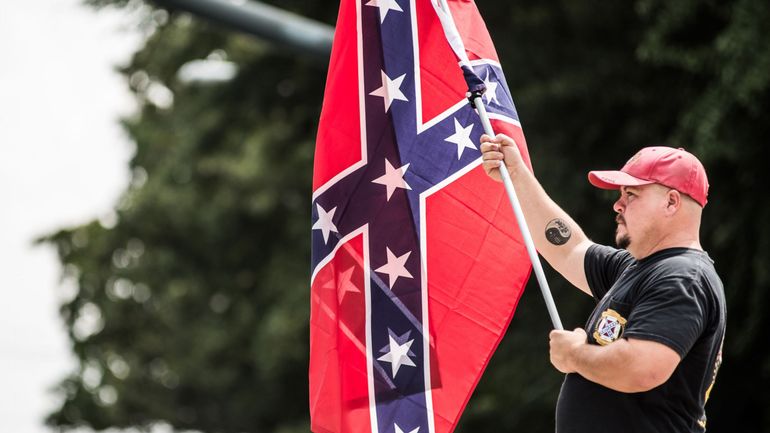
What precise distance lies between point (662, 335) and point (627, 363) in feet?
0.37

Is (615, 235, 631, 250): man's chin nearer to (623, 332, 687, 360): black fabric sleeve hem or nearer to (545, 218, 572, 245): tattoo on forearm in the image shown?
(623, 332, 687, 360): black fabric sleeve hem

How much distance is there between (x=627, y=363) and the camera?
305 centimetres

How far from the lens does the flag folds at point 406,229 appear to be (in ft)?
14.2

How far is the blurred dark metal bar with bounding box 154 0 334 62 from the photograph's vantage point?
6.93 m

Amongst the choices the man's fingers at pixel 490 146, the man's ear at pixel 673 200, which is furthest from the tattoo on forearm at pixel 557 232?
the man's ear at pixel 673 200

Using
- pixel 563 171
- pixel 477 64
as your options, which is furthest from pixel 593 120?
pixel 477 64

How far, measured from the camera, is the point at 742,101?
7855mm

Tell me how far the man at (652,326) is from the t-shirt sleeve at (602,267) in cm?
33

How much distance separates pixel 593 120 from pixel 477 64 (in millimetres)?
5275

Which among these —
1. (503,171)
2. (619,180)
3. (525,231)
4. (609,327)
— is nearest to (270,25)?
(503,171)

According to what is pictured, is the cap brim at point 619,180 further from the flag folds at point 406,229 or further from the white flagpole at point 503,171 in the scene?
the flag folds at point 406,229

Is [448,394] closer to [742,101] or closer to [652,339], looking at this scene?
[652,339]

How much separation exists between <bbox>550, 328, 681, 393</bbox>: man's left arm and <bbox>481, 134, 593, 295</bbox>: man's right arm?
2.69ft

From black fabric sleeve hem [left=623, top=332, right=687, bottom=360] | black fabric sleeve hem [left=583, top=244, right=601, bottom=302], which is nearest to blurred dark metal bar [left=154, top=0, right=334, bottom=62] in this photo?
black fabric sleeve hem [left=583, top=244, right=601, bottom=302]
